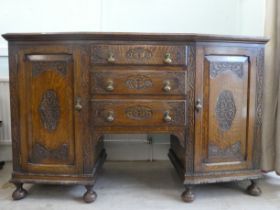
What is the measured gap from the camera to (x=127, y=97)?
4.63ft

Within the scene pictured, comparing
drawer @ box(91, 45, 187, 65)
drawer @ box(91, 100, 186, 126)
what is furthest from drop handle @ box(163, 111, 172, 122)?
drawer @ box(91, 45, 187, 65)

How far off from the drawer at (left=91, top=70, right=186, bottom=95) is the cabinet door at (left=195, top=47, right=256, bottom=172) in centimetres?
12

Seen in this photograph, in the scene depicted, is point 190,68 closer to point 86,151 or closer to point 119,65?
point 119,65

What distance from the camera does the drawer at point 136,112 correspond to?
1.41 m

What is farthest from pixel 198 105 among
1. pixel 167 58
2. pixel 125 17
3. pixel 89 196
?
pixel 125 17

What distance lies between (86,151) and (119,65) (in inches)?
18.6

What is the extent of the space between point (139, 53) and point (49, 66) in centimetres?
46

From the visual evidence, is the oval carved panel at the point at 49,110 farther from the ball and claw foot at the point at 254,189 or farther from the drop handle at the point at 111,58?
the ball and claw foot at the point at 254,189

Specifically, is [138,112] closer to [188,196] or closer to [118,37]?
[118,37]

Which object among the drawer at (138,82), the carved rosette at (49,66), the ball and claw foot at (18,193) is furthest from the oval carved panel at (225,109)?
the ball and claw foot at (18,193)

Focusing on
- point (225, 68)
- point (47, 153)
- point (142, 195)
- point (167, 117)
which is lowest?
point (142, 195)

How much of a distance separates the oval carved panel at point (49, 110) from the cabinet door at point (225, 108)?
2.37ft

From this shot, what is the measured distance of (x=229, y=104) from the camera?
147 cm

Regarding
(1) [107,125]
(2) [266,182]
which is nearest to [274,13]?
(2) [266,182]
